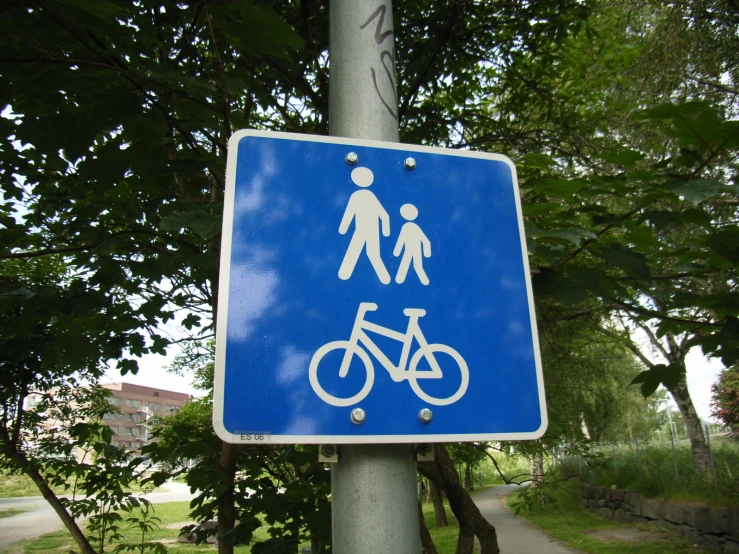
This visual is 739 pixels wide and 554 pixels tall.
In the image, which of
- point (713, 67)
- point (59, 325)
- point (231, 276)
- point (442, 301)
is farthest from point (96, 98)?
point (713, 67)

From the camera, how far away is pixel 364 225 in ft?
4.04

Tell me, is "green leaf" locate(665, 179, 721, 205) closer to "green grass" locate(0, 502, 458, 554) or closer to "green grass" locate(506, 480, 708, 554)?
"green grass" locate(506, 480, 708, 554)

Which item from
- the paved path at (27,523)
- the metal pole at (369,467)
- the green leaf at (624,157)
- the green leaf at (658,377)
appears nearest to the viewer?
the metal pole at (369,467)

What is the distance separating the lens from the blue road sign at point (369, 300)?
3.50 feet

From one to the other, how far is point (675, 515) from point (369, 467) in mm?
14669

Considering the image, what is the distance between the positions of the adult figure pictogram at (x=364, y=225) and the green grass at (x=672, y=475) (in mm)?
10291

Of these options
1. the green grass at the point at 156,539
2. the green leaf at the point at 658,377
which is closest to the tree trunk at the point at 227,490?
the green leaf at the point at 658,377

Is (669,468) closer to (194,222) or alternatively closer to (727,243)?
(727,243)

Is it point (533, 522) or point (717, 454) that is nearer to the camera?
point (717, 454)

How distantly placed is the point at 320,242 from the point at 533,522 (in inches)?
703

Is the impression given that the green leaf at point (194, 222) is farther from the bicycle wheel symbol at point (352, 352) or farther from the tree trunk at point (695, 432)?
the tree trunk at point (695, 432)

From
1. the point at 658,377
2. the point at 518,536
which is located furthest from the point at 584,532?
the point at 658,377

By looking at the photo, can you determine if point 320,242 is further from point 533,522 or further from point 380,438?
point 533,522

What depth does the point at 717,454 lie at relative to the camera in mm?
13234
